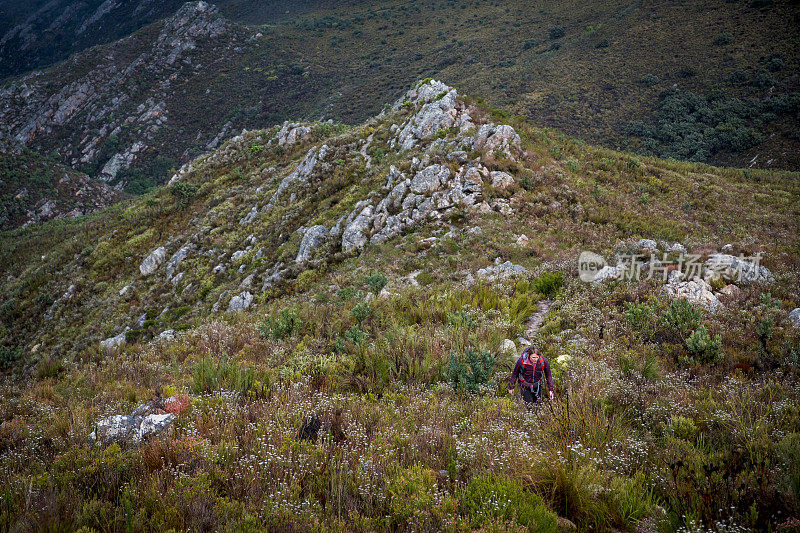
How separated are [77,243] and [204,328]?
2261cm

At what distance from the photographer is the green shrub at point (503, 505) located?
2.70 m

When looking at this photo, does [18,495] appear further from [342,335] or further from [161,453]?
[342,335]

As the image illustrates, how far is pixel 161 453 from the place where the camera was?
3.59 meters

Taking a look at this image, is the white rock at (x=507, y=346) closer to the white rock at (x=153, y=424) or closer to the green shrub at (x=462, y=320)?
the green shrub at (x=462, y=320)

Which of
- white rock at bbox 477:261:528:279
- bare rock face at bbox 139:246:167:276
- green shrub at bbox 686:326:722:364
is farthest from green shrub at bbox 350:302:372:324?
bare rock face at bbox 139:246:167:276

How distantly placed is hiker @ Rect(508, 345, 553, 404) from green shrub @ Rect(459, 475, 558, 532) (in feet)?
7.40

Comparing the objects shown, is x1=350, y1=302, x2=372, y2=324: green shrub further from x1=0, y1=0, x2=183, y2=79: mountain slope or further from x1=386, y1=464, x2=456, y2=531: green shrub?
x1=0, y1=0, x2=183, y2=79: mountain slope

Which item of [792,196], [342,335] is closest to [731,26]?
[792,196]

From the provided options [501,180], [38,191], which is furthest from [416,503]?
[38,191]

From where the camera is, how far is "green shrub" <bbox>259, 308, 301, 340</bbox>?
8.09 meters

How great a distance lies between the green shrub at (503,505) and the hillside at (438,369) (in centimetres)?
2

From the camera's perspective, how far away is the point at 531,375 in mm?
Result: 5410

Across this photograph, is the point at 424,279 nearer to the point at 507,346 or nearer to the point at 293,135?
the point at 507,346

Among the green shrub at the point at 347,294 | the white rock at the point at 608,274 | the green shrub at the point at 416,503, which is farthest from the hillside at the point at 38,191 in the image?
the white rock at the point at 608,274
